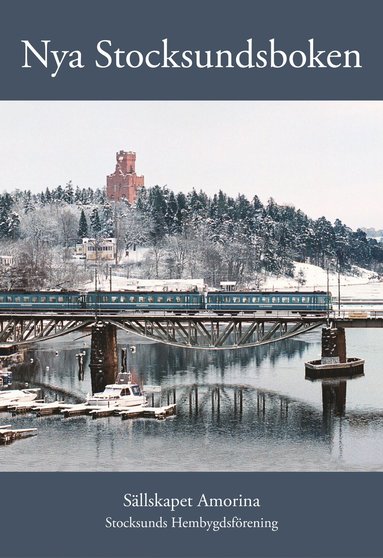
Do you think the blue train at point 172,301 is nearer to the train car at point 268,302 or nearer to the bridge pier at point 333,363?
the train car at point 268,302

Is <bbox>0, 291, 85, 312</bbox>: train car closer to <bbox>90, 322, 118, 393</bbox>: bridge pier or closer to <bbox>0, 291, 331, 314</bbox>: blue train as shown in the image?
<bbox>0, 291, 331, 314</bbox>: blue train

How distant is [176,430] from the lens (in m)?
76.1

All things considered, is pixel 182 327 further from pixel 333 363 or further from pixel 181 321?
pixel 333 363

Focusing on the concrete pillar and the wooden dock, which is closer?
the wooden dock

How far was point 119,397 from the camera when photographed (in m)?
84.2

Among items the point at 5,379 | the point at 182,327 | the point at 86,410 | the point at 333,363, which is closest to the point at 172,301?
the point at 182,327

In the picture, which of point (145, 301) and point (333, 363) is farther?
point (145, 301)

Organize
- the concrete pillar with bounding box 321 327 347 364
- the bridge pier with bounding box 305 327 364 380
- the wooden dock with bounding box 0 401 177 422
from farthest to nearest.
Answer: the bridge pier with bounding box 305 327 364 380 < the concrete pillar with bounding box 321 327 347 364 < the wooden dock with bounding box 0 401 177 422

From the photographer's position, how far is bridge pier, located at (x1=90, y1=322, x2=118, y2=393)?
101562mm

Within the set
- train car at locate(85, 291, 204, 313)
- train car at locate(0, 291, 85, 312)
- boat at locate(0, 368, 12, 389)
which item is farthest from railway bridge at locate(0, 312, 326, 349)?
boat at locate(0, 368, 12, 389)

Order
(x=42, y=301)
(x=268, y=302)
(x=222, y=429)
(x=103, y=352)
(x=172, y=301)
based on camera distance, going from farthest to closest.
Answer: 1. (x=42, y=301)
2. (x=172, y=301)
3. (x=268, y=302)
4. (x=103, y=352)
5. (x=222, y=429)

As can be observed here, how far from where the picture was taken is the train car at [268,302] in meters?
105

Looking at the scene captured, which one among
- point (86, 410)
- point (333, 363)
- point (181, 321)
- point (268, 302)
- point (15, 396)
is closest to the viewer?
point (86, 410)

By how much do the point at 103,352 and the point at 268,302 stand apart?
18.5 metres
